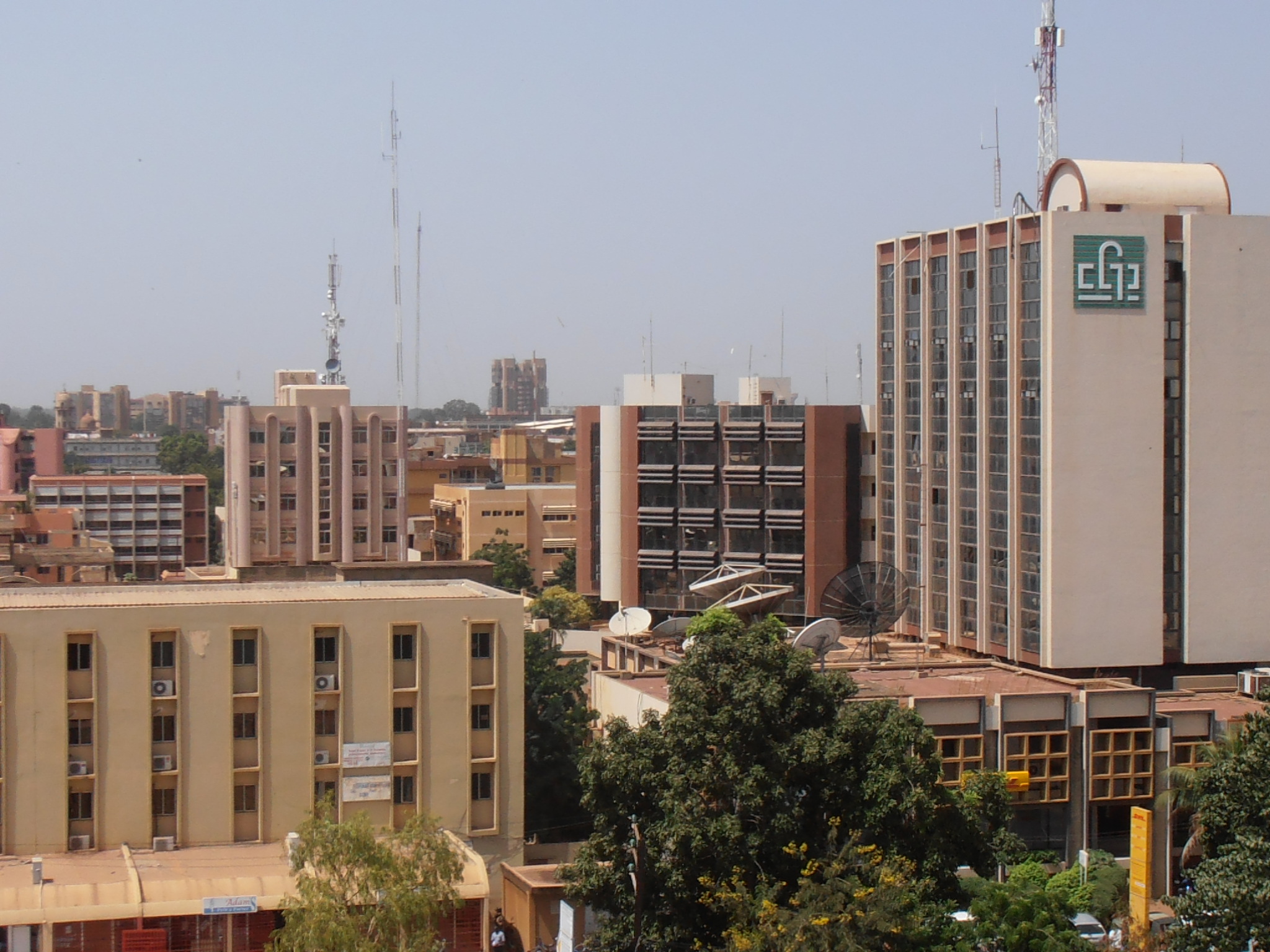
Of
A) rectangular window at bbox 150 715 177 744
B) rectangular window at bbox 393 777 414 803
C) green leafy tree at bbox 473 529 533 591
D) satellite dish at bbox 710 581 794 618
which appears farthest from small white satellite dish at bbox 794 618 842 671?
green leafy tree at bbox 473 529 533 591

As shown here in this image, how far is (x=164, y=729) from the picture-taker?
36.4 meters

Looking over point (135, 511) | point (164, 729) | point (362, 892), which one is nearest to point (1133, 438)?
point (164, 729)

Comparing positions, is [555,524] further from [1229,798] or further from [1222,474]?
[1229,798]

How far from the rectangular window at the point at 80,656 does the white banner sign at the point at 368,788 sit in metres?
5.72

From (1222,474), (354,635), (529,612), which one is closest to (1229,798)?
(354,635)

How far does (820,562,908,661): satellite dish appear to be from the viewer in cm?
5712

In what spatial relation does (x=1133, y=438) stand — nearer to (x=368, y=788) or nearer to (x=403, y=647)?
(x=403, y=647)

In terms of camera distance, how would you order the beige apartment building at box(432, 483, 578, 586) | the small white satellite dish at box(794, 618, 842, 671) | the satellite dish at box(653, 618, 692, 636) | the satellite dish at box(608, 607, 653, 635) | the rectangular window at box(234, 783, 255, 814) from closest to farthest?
the rectangular window at box(234, 783, 255, 814), the small white satellite dish at box(794, 618, 842, 671), the satellite dish at box(608, 607, 653, 635), the satellite dish at box(653, 618, 692, 636), the beige apartment building at box(432, 483, 578, 586)

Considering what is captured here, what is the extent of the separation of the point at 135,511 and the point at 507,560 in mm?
→ 32310

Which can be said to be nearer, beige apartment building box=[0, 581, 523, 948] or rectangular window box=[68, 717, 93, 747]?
beige apartment building box=[0, 581, 523, 948]

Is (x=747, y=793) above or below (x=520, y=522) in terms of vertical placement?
below

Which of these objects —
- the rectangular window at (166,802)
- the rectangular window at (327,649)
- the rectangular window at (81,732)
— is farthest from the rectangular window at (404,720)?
the rectangular window at (81,732)

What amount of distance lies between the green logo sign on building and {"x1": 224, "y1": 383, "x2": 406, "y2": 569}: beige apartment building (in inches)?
1666

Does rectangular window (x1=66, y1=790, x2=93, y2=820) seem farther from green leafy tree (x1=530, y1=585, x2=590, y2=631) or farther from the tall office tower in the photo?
green leafy tree (x1=530, y1=585, x2=590, y2=631)
